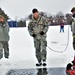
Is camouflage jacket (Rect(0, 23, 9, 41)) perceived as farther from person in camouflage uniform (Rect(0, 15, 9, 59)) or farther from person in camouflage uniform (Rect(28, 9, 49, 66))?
person in camouflage uniform (Rect(28, 9, 49, 66))

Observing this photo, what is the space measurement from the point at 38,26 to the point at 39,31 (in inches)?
4.9

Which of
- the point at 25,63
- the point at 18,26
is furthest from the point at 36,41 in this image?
the point at 18,26

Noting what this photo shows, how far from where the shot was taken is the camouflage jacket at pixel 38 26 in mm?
8219

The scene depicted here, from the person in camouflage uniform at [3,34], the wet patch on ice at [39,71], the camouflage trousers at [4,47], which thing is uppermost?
the person in camouflage uniform at [3,34]

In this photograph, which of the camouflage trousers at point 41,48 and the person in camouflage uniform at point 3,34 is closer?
the camouflage trousers at point 41,48

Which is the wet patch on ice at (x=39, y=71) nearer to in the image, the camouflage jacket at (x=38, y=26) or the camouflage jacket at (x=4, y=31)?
the camouflage jacket at (x=38, y=26)

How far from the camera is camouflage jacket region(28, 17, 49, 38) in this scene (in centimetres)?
822

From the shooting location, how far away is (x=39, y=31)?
8.30 meters

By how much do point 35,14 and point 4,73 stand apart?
1553 mm

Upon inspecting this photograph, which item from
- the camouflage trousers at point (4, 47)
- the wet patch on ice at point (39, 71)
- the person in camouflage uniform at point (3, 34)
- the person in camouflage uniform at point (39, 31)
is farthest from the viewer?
the camouflage trousers at point (4, 47)

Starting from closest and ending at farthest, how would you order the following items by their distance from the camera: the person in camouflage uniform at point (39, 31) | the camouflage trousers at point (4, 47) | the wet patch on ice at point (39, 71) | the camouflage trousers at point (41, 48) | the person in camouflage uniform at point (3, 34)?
the wet patch on ice at point (39, 71) < the person in camouflage uniform at point (39, 31) < the camouflage trousers at point (41, 48) < the person in camouflage uniform at point (3, 34) < the camouflage trousers at point (4, 47)

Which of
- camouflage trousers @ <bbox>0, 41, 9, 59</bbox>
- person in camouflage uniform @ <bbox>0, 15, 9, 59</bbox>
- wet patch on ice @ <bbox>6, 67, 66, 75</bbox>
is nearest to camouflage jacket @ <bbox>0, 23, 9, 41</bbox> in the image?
person in camouflage uniform @ <bbox>0, 15, 9, 59</bbox>

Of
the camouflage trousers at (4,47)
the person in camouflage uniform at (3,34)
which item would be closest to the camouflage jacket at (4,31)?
the person in camouflage uniform at (3,34)

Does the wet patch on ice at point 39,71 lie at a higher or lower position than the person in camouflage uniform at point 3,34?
lower
